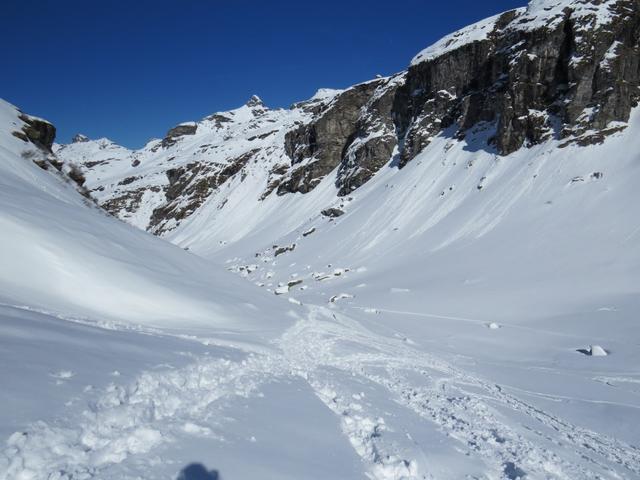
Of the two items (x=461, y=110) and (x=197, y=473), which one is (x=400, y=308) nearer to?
(x=197, y=473)

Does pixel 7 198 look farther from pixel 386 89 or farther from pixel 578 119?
pixel 386 89

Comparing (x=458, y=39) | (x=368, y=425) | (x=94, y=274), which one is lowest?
(x=368, y=425)

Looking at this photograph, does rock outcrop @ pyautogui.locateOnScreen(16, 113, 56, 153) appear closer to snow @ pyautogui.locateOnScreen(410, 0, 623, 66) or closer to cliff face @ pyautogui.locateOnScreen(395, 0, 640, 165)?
cliff face @ pyautogui.locateOnScreen(395, 0, 640, 165)

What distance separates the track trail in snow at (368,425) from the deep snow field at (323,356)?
0.03 metres

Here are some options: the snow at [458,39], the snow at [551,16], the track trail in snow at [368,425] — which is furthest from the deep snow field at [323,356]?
the snow at [458,39]

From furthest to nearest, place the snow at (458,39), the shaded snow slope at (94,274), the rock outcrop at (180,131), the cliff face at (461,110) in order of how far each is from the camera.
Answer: the rock outcrop at (180,131)
the snow at (458,39)
the cliff face at (461,110)
the shaded snow slope at (94,274)

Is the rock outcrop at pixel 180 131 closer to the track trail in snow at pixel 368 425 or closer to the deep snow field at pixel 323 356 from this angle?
the deep snow field at pixel 323 356

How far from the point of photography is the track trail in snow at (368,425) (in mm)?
3693

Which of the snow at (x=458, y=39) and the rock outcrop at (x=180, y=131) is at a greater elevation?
the rock outcrop at (x=180, y=131)

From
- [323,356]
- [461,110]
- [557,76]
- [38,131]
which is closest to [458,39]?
[461,110]

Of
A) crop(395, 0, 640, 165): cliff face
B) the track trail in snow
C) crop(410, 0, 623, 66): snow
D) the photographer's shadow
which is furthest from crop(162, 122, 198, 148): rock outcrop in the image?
the photographer's shadow

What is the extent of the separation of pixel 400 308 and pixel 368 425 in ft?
57.6

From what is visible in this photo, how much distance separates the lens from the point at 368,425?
6.12m

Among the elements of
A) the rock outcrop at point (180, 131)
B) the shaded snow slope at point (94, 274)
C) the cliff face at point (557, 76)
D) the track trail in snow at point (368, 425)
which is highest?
the rock outcrop at point (180, 131)
